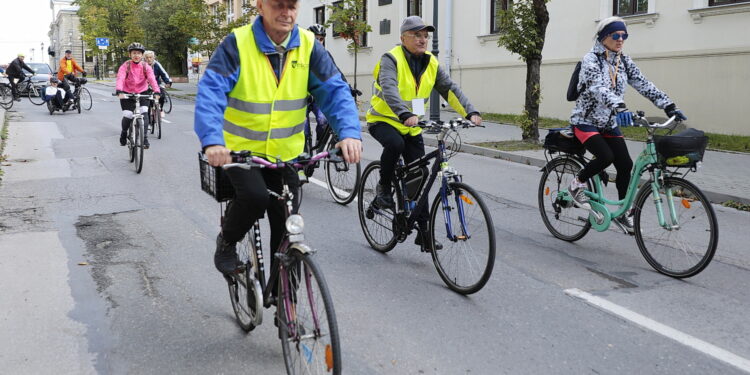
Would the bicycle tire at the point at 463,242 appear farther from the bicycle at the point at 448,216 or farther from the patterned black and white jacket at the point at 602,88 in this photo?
the patterned black and white jacket at the point at 602,88

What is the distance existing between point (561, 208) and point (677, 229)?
1315 millimetres

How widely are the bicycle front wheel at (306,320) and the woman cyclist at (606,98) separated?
3.29 m

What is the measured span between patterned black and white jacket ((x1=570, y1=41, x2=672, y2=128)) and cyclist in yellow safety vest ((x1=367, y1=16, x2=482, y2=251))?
106 cm

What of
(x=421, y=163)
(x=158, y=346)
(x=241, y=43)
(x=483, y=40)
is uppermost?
(x=483, y=40)

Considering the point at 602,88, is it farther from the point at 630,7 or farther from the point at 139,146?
the point at 630,7

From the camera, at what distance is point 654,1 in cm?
1530

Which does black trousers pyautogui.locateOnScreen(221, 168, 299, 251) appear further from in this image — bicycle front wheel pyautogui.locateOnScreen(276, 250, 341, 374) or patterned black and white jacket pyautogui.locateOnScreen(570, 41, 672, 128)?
patterned black and white jacket pyautogui.locateOnScreen(570, 41, 672, 128)

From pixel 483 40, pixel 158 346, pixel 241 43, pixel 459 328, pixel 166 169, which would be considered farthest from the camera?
pixel 483 40

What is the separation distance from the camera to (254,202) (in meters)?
3.24

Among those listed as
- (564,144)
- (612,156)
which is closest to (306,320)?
(612,156)

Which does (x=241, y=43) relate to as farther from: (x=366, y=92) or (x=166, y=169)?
(x=366, y=92)

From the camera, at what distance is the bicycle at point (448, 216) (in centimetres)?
443

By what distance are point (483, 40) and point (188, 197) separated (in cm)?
1477

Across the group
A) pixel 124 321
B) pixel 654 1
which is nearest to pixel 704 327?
pixel 124 321
